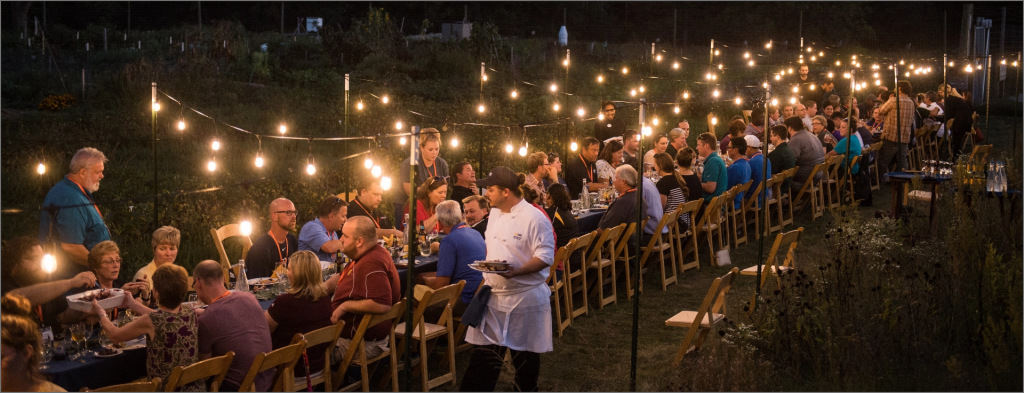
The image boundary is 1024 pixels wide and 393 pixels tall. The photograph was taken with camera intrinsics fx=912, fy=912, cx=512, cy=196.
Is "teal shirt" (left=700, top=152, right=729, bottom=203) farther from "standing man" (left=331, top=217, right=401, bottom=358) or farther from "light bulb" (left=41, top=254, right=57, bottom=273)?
"light bulb" (left=41, top=254, right=57, bottom=273)

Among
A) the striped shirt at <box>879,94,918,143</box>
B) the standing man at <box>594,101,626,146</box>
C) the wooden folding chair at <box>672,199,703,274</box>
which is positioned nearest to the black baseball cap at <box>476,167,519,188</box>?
the wooden folding chair at <box>672,199,703,274</box>

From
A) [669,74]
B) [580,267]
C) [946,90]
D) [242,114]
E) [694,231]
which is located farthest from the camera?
[669,74]

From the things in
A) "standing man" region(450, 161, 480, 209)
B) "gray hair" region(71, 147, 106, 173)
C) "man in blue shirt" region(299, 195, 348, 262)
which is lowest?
"man in blue shirt" region(299, 195, 348, 262)

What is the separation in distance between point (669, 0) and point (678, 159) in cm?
3072

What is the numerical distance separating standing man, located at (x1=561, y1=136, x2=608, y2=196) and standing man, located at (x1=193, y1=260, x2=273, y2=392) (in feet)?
18.0

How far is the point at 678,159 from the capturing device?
29.7ft

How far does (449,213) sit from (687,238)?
3.83 m

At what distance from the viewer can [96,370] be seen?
4344 mm

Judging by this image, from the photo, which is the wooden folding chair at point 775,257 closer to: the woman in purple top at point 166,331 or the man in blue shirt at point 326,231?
the man in blue shirt at point 326,231

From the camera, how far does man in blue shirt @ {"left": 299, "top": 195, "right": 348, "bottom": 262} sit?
22.2ft

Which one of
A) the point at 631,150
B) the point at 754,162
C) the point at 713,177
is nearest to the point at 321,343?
the point at 713,177

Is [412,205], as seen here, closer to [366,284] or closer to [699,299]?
[366,284]

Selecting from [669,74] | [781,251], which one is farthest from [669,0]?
[781,251]

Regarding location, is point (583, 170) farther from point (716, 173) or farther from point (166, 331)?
point (166, 331)
